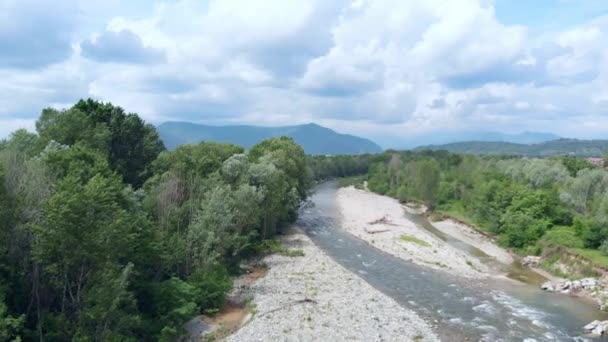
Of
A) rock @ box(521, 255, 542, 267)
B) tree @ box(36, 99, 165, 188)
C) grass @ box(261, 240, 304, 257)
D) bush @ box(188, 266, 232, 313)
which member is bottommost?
rock @ box(521, 255, 542, 267)

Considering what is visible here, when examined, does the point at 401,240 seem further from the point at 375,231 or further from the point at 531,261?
the point at 531,261

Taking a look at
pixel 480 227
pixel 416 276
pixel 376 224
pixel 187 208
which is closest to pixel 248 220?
pixel 187 208

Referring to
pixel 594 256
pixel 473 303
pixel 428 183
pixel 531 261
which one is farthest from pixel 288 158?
pixel 428 183

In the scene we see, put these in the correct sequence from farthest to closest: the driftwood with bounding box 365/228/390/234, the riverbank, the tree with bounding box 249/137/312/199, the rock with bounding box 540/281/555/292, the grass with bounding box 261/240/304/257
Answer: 1. the driftwood with bounding box 365/228/390/234
2. the tree with bounding box 249/137/312/199
3. the grass with bounding box 261/240/304/257
4. the rock with bounding box 540/281/555/292
5. the riverbank

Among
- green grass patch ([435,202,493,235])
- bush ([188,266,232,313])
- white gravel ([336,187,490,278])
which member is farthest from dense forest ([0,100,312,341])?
green grass patch ([435,202,493,235])

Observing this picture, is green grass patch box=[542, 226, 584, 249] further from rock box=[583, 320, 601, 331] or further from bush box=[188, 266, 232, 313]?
bush box=[188, 266, 232, 313]

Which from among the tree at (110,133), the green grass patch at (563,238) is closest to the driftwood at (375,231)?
the green grass patch at (563,238)

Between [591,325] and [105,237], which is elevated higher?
[105,237]
